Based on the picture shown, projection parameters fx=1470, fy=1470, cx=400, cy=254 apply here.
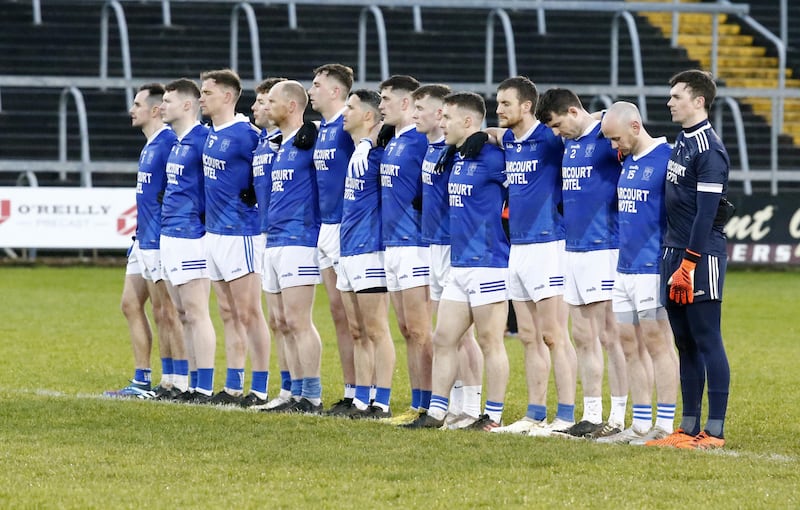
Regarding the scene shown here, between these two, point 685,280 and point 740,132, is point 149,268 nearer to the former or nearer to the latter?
point 685,280

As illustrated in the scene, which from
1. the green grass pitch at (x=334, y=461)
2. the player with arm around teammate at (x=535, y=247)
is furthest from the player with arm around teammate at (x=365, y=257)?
the player with arm around teammate at (x=535, y=247)

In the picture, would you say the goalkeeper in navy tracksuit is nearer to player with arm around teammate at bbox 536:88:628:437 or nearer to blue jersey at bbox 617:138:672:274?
blue jersey at bbox 617:138:672:274

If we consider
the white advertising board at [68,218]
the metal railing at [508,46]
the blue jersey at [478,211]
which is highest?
the metal railing at [508,46]

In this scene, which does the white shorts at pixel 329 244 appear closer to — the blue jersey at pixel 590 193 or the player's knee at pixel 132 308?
the blue jersey at pixel 590 193

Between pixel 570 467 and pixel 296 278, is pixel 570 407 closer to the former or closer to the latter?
pixel 570 467

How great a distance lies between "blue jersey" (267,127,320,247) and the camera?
11.0 meters

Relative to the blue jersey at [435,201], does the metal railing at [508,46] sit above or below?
above

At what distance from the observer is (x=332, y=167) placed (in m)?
10.9


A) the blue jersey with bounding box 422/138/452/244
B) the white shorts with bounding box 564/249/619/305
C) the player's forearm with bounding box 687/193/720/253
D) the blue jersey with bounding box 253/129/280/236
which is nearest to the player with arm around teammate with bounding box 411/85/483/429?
the blue jersey with bounding box 422/138/452/244

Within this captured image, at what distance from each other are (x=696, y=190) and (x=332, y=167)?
2958 mm

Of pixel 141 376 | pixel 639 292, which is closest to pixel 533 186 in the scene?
pixel 639 292

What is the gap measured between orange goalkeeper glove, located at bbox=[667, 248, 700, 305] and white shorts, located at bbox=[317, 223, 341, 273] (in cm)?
280

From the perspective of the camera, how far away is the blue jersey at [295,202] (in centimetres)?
1098

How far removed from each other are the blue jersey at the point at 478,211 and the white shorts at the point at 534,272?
0.14 meters
